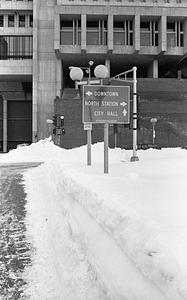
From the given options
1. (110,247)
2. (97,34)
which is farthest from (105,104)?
(97,34)

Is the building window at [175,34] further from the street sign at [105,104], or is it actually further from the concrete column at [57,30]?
the street sign at [105,104]

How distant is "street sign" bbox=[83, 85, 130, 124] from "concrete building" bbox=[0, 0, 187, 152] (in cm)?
2318

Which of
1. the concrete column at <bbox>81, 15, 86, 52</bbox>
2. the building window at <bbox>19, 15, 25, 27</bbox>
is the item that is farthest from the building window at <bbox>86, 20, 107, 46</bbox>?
the building window at <bbox>19, 15, 25, 27</bbox>

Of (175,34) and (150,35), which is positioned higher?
(175,34)

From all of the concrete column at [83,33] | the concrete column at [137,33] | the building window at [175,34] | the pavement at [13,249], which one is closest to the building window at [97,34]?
the concrete column at [83,33]

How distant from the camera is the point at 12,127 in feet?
167

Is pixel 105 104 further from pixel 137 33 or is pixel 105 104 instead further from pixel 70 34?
pixel 70 34

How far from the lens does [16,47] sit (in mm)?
42312

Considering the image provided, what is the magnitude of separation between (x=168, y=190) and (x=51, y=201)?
9.80 ft

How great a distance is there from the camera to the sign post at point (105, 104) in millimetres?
9477

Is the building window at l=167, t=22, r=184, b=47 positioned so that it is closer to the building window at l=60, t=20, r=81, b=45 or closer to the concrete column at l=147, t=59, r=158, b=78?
the concrete column at l=147, t=59, r=158, b=78

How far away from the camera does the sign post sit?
9.48 m

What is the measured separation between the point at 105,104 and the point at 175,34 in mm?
34579

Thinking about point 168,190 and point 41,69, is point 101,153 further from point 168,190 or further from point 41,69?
point 41,69
